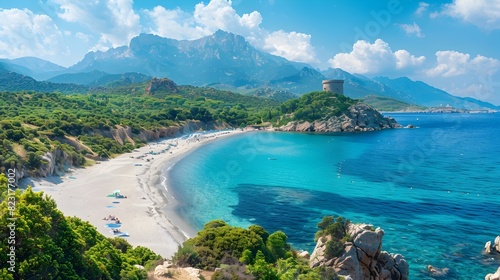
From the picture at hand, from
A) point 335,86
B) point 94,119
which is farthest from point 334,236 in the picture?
point 335,86

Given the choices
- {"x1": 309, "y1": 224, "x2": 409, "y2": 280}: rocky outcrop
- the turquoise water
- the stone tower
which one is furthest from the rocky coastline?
the stone tower

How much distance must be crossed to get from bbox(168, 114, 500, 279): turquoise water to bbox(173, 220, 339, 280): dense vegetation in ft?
24.6

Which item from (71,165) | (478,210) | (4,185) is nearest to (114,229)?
(4,185)

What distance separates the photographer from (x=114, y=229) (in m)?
31.9

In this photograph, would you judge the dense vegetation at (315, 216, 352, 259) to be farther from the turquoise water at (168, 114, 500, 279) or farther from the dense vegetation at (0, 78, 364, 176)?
the dense vegetation at (0, 78, 364, 176)

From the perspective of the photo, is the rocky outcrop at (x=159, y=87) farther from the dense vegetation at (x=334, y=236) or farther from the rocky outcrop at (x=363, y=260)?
the rocky outcrop at (x=363, y=260)

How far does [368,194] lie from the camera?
47000 mm

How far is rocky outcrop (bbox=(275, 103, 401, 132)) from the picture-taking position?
133375 mm

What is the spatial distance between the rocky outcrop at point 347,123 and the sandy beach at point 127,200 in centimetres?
7729

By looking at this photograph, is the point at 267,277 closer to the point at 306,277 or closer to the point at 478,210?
the point at 306,277

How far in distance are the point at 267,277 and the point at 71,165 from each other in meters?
49.5

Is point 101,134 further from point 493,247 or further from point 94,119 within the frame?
point 493,247

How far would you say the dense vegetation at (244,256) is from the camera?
17047mm

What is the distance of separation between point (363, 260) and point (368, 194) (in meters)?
26.8
